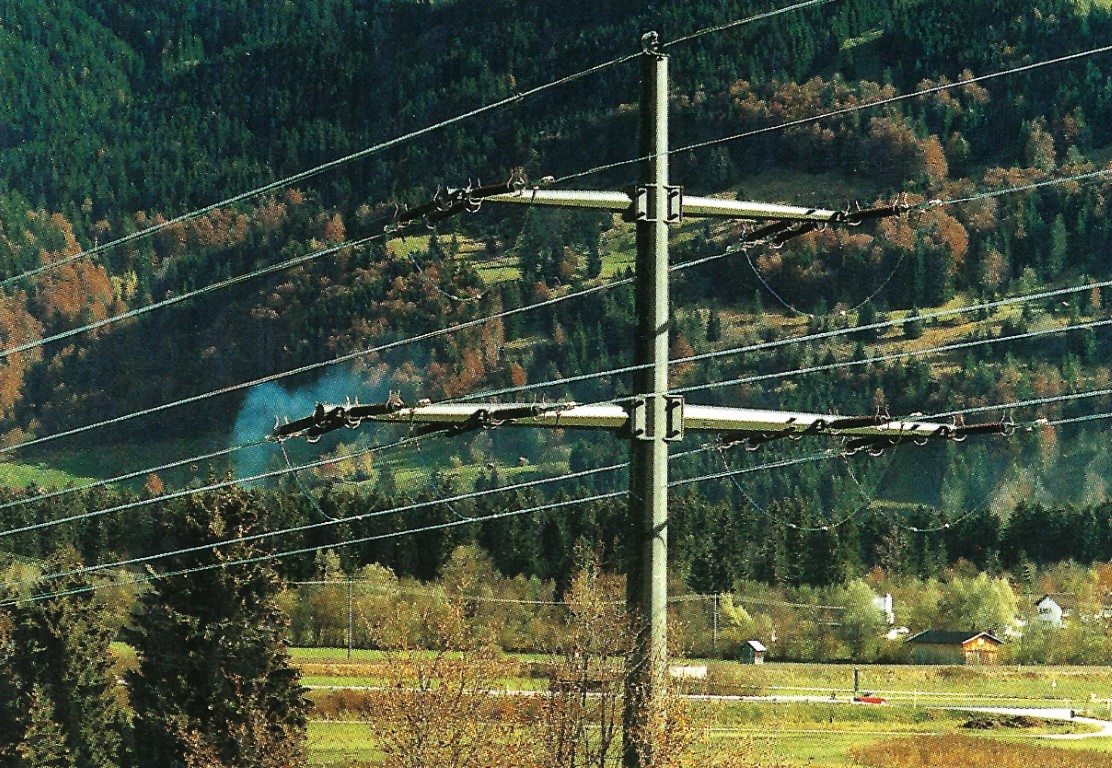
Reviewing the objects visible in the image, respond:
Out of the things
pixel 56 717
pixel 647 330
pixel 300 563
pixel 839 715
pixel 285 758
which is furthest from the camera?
pixel 300 563

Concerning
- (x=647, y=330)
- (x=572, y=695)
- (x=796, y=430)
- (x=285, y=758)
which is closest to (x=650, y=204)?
(x=647, y=330)

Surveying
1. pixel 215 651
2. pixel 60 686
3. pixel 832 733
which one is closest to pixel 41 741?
pixel 60 686

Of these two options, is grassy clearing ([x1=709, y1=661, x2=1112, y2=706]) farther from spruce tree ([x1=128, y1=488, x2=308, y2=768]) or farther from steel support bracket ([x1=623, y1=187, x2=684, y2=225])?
steel support bracket ([x1=623, y1=187, x2=684, y2=225])

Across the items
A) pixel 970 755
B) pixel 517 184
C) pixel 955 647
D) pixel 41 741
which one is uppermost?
pixel 955 647

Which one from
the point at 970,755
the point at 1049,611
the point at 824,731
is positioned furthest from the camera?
the point at 1049,611

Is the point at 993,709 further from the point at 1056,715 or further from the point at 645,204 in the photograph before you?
the point at 645,204

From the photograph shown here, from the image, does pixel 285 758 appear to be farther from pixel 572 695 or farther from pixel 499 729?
pixel 572 695

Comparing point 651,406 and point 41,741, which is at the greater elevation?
point 651,406

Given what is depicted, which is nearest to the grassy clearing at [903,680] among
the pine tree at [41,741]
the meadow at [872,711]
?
the meadow at [872,711]
